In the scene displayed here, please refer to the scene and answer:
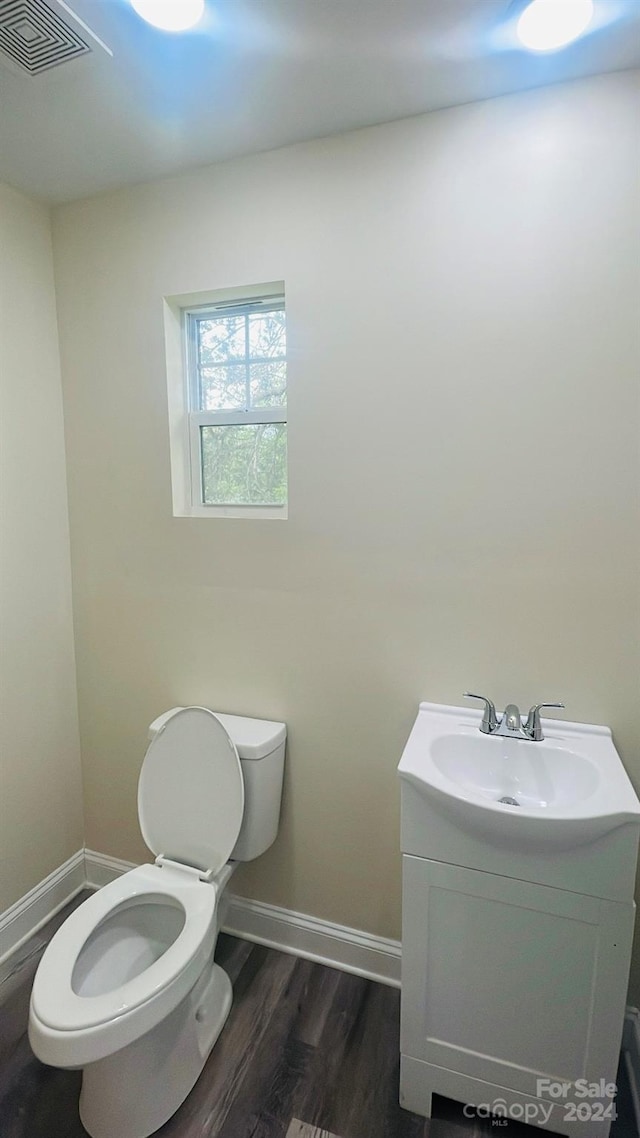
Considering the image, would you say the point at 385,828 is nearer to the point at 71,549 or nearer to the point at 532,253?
the point at 71,549

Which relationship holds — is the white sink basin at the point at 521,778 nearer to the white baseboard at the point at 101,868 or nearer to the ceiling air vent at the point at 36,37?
the white baseboard at the point at 101,868

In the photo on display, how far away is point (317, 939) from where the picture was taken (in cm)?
175

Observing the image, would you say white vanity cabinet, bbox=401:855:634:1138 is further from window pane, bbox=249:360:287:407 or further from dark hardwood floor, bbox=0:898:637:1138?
window pane, bbox=249:360:287:407

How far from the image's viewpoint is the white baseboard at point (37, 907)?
5.79 ft

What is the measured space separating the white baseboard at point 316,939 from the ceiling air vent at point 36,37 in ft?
7.83

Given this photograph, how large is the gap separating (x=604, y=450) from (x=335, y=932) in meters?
1.66

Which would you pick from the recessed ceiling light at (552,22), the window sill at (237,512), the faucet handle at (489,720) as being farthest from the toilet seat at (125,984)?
the recessed ceiling light at (552,22)

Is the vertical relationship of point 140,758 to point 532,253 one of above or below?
below

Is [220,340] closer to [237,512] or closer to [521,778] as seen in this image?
[237,512]

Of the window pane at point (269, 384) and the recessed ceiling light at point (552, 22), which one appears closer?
the recessed ceiling light at point (552, 22)

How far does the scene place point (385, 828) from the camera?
5.36 ft

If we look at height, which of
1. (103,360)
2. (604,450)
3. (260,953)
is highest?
(103,360)

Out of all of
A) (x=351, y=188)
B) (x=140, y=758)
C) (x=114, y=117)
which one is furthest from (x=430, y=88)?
(x=140, y=758)

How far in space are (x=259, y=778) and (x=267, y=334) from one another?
140cm
